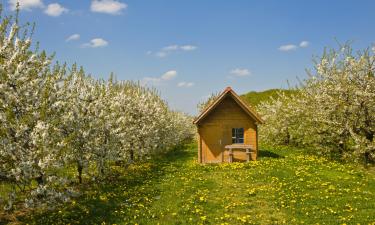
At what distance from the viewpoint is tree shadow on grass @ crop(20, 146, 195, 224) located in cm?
1645

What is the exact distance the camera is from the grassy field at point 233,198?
1603 cm

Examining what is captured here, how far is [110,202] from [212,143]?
50.6 feet

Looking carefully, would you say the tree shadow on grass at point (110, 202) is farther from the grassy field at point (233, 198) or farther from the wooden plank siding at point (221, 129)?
the wooden plank siding at point (221, 129)

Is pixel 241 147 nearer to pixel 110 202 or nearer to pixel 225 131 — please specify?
pixel 225 131

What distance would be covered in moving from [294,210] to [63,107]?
12353 mm

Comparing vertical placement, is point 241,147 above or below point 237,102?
below

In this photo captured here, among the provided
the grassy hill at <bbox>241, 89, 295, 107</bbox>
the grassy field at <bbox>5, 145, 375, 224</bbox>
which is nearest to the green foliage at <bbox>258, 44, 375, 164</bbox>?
the grassy field at <bbox>5, 145, 375, 224</bbox>

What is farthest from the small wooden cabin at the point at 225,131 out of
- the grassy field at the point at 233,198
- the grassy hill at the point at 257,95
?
the grassy hill at the point at 257,95

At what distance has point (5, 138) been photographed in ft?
48.4

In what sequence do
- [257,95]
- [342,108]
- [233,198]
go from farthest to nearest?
[257,95] → [342,108] → [233,198]

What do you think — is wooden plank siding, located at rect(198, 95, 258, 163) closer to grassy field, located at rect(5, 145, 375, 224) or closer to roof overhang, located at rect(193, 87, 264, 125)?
roof overhang, located at rect(193, 87, 264, 125)

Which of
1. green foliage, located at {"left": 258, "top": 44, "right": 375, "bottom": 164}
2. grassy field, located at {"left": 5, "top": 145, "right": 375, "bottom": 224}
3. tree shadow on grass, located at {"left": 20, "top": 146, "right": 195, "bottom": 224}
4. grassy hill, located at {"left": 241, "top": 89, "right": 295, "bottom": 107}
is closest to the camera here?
grassy field, located at {"left": 5, "top": 145, "right": 375, "bottom": 224}

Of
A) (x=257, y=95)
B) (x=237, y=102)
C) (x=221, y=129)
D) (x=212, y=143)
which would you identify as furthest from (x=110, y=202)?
(x=257, y=95)

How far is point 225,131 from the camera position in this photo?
3341 cm
